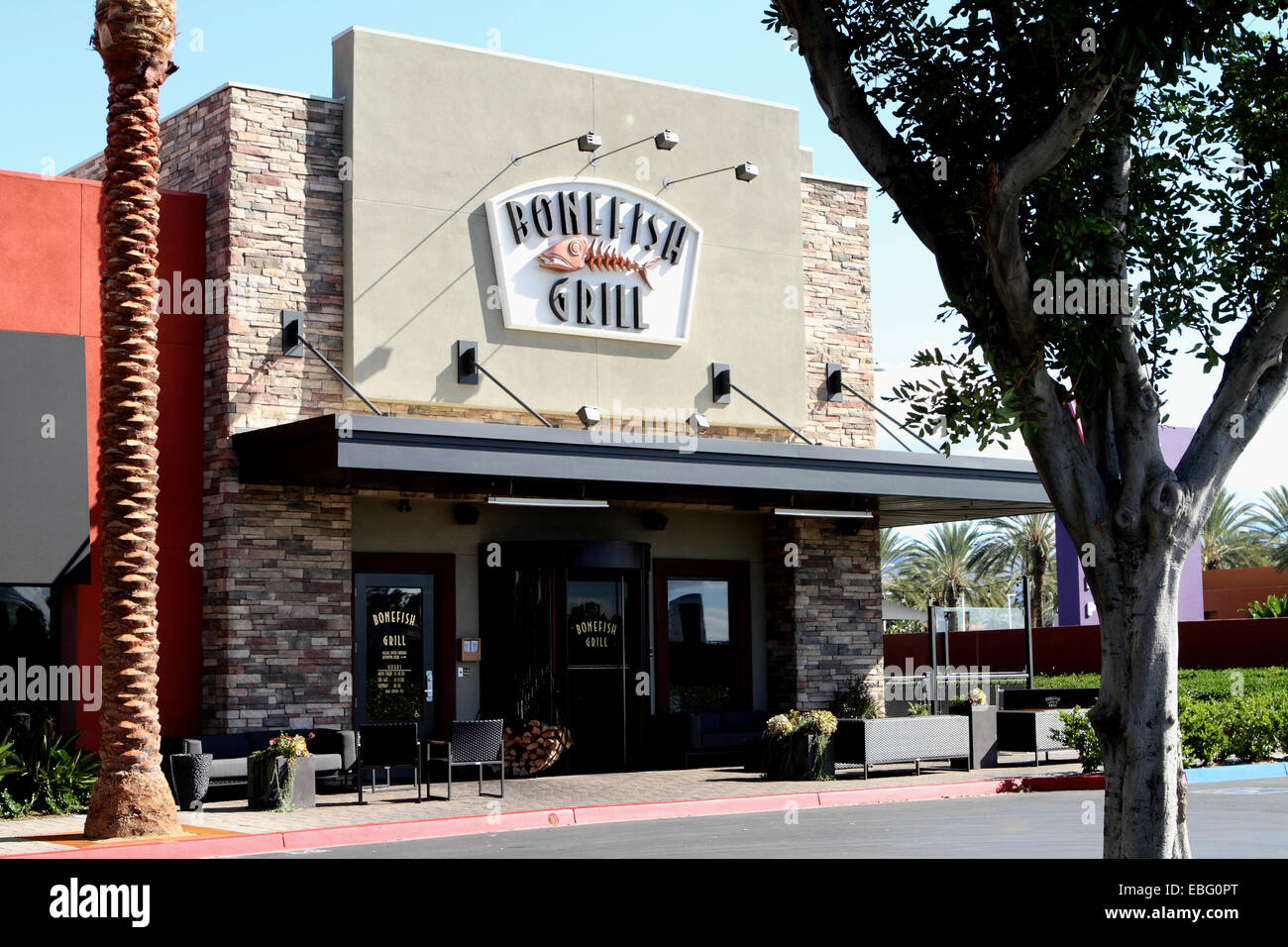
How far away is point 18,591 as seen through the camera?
709 inches

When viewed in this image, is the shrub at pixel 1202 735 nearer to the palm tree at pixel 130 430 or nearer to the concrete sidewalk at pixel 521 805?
the concrete sidewalk at pixel 521 805

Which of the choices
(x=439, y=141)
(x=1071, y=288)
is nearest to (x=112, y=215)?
(x=439, y=141)

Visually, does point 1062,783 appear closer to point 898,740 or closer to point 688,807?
point 898,740

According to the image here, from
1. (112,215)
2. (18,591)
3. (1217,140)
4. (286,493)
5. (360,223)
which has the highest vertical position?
(360,223)

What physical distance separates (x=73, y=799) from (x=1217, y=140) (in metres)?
13.6

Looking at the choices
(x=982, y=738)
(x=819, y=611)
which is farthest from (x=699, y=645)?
(x=982, y=738)

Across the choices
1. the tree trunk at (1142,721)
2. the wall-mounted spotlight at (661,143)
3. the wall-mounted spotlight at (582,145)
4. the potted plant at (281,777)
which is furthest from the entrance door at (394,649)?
the tree trunk at (1142,721)

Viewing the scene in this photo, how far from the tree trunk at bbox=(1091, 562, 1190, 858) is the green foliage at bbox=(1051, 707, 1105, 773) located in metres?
12.3

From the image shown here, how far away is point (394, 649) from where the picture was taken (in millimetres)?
20531

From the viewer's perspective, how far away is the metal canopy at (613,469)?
1769 cm

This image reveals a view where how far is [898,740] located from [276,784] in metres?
8.34

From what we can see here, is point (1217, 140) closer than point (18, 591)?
Yes

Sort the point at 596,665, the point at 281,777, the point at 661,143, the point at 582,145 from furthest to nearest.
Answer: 1. the point at 596,665
2. the point at 661,143
3. the point at 582,145
4. the point at 281,777
